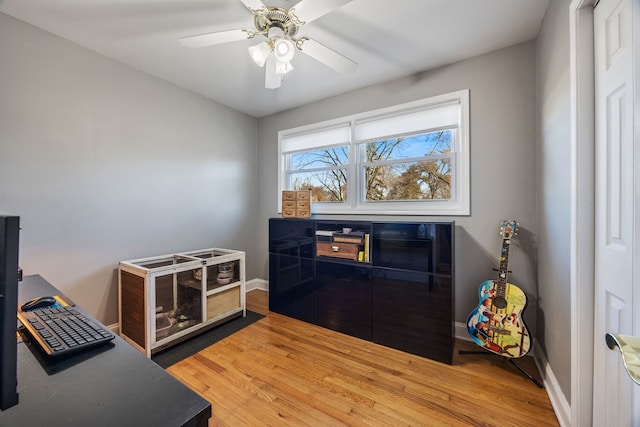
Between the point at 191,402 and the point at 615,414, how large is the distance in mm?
1659

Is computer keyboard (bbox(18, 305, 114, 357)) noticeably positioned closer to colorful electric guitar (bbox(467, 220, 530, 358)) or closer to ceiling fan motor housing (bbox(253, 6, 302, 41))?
ceiling fan motor housing (bbox(253, 6, 302, 41))

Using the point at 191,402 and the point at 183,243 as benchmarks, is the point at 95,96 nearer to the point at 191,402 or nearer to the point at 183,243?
the point at 183,243

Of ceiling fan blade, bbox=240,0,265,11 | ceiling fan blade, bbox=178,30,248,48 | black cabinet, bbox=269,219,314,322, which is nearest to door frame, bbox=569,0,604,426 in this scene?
ceiling fan blade, bbox=240,0,265,11

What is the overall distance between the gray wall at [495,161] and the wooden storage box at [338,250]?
0.88m

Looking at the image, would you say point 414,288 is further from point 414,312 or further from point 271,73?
point 271,73

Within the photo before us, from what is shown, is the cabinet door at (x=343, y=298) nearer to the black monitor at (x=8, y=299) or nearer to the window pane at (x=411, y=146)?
the window pane at (x=411, y=146)

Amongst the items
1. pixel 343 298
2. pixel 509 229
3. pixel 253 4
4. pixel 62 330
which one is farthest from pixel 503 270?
pixel 62 330

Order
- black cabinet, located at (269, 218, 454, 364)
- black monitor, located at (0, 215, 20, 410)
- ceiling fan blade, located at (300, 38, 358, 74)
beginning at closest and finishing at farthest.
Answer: black monitor, located at (0, 215, 20, 410)
ceiling fan blade, located at (300, 38, 358, 74)
black cabinet, located at (269, 218, 454, 364)

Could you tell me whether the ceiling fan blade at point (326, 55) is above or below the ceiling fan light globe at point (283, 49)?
above

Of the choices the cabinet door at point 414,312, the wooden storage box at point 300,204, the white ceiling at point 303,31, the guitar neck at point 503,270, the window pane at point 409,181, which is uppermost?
the white ceiling at point 303,31

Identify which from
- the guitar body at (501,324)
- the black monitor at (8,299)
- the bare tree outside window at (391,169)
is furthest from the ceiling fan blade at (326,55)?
the guitar body at (501,324)

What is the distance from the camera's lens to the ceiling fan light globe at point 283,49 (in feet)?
5.06

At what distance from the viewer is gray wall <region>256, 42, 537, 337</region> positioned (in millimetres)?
2076

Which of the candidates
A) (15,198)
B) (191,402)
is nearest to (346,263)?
(191,402)
